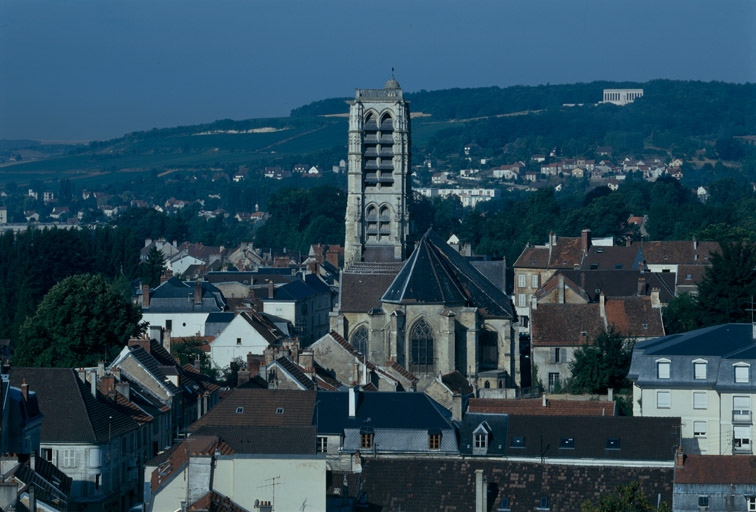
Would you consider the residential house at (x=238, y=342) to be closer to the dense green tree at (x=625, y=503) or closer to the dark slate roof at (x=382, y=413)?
the dark slate roof at (x=382, y=413)

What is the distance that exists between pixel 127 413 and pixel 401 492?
1248cm

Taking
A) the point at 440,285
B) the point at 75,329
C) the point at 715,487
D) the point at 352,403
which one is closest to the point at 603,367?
the point at 440,285

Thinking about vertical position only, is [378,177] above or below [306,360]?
above

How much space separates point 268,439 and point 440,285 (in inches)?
1243

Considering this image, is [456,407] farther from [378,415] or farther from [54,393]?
[54,393]

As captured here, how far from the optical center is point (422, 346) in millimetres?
70562

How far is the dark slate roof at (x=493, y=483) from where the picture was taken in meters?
41.1

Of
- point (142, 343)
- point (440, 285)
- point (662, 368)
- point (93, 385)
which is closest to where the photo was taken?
point (93, 385)

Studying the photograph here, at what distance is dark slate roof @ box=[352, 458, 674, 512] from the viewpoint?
41.1m

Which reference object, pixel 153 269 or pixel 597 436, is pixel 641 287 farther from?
pixel 153 269

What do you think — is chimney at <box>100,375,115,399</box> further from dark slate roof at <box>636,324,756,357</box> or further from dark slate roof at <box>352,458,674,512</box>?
dark slate roof at <box>636,324,756,357</box>

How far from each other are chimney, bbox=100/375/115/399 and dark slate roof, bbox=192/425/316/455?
30.1 ft

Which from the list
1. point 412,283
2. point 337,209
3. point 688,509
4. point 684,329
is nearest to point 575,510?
point 688,509

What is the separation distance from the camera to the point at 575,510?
40.7 meters
